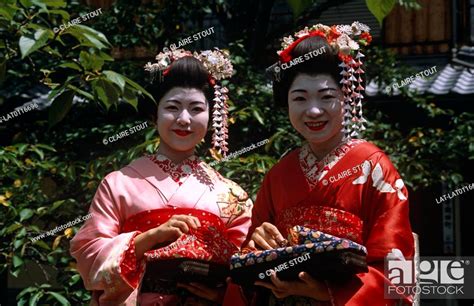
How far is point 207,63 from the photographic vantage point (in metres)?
3.65

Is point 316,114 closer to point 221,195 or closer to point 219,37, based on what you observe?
point 221,195

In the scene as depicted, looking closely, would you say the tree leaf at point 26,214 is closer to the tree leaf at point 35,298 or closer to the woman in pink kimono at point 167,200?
the tree leaf at point 35,298

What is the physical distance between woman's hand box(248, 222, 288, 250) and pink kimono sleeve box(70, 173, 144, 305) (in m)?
0.54

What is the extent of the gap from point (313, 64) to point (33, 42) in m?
1.18

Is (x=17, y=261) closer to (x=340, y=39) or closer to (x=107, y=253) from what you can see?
(x=107, y=253)

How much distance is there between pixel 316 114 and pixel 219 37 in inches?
192

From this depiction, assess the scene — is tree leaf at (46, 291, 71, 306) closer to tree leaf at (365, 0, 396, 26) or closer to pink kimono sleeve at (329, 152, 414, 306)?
pink kimono sleeve at (329, 152, 414, 306)

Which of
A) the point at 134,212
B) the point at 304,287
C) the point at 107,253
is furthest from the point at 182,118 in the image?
the point at 304,287

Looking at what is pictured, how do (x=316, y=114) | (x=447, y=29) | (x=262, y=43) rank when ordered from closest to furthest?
(x=316, y=114) < (x=262, y=43) < (x=447, y=29)

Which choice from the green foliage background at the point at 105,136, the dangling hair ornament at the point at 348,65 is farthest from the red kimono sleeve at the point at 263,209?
the green foliage background at the point at 105,136

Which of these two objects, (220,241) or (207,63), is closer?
(220,241)

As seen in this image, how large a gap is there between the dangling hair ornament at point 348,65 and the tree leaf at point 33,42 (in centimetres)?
103

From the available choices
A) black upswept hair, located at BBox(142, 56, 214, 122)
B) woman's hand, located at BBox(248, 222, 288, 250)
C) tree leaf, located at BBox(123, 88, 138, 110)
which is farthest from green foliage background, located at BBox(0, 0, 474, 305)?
woman's hand, located at BBox(248, 222, 288, 250)

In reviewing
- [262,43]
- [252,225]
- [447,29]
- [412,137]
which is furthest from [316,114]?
[447,29]
